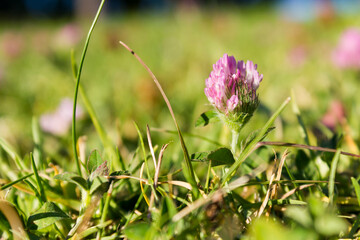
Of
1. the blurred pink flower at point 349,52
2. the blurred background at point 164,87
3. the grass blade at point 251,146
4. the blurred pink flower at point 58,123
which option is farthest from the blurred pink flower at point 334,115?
the blurred pink flower at point 58,123

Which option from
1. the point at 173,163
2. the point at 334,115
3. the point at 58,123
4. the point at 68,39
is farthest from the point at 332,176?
the point at 68,39

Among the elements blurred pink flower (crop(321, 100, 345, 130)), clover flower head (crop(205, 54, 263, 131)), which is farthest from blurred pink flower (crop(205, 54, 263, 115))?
blurred pink flower (crop(321, 100, 345, 130))

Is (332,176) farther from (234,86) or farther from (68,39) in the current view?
(68,39)

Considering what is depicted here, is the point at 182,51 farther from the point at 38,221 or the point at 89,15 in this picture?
the point at 89,15

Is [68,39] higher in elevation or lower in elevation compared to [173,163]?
lower

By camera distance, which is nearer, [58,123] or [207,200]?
[207,200]

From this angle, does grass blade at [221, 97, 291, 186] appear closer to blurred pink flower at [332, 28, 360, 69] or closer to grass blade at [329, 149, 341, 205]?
grass blade at [329, 149, 341, 205]

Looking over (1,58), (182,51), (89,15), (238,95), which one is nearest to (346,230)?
(238,95)

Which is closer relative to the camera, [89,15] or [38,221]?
[38,221]
